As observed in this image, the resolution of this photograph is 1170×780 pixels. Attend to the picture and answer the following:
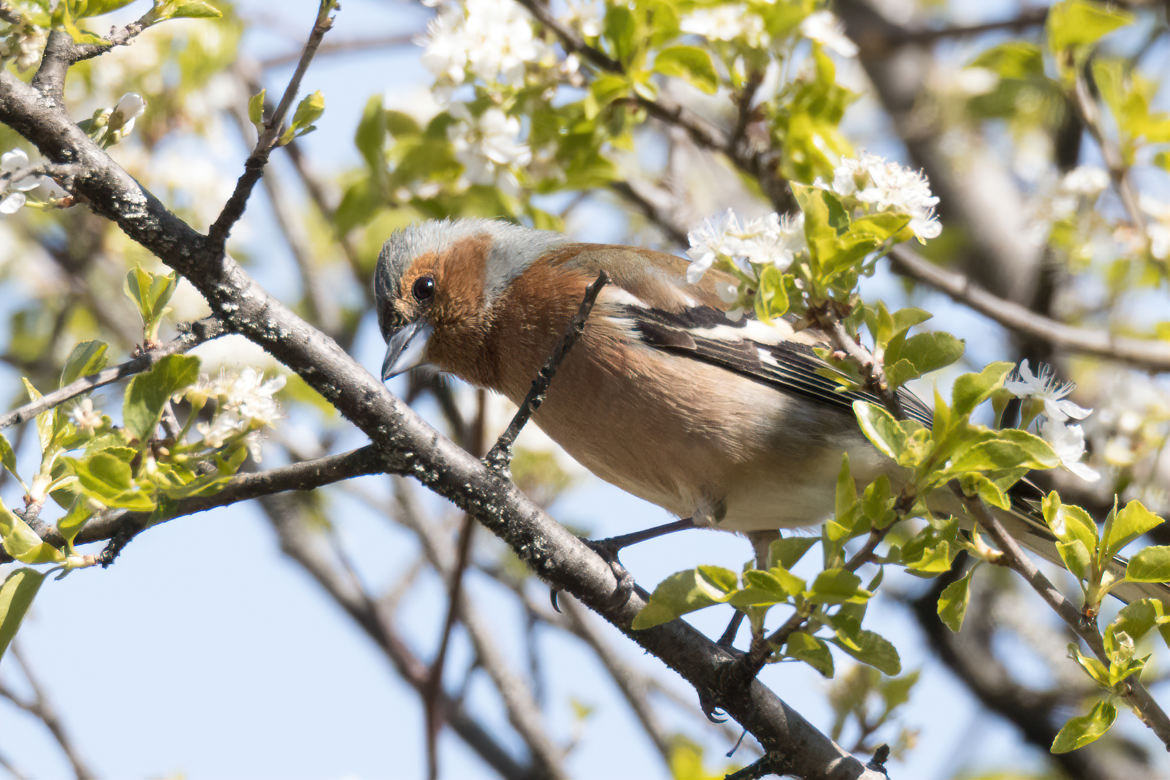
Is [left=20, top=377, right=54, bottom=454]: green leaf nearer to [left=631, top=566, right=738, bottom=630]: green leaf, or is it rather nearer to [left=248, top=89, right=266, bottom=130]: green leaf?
[left=248, top=89, right=266, bottom=130]: green leaf

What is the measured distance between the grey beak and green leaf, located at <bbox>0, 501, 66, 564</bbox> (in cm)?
214

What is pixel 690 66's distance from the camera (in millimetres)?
3809

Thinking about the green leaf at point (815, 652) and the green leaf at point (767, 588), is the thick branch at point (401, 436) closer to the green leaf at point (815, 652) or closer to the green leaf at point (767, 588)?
the green leaf at point (815, 652)

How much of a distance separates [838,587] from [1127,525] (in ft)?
2.27

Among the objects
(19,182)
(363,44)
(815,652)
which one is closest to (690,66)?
(815,652)

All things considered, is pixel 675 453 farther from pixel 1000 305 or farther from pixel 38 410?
pixel 38 410

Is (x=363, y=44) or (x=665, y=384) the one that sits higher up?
(x=363, y=44)

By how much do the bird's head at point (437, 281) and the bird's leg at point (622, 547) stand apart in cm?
107

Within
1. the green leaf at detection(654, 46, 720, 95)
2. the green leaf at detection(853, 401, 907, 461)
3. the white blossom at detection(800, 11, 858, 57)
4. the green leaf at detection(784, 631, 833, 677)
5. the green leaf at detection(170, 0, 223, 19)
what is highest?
the green leaf at detection(170, 0, 223, 19)

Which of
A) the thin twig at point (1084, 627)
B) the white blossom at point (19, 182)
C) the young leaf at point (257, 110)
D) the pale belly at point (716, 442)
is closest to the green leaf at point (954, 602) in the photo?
the thin twig at point (1084, 627)

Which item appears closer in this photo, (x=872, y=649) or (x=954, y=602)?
(x=872, y=649)

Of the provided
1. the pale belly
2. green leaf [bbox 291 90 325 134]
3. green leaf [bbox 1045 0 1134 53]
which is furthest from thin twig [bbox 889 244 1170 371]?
green leaf [bbox 291 90 325 134]

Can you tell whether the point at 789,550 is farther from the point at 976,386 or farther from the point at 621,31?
the point at 621,31

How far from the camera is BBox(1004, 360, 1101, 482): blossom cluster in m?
2.45
